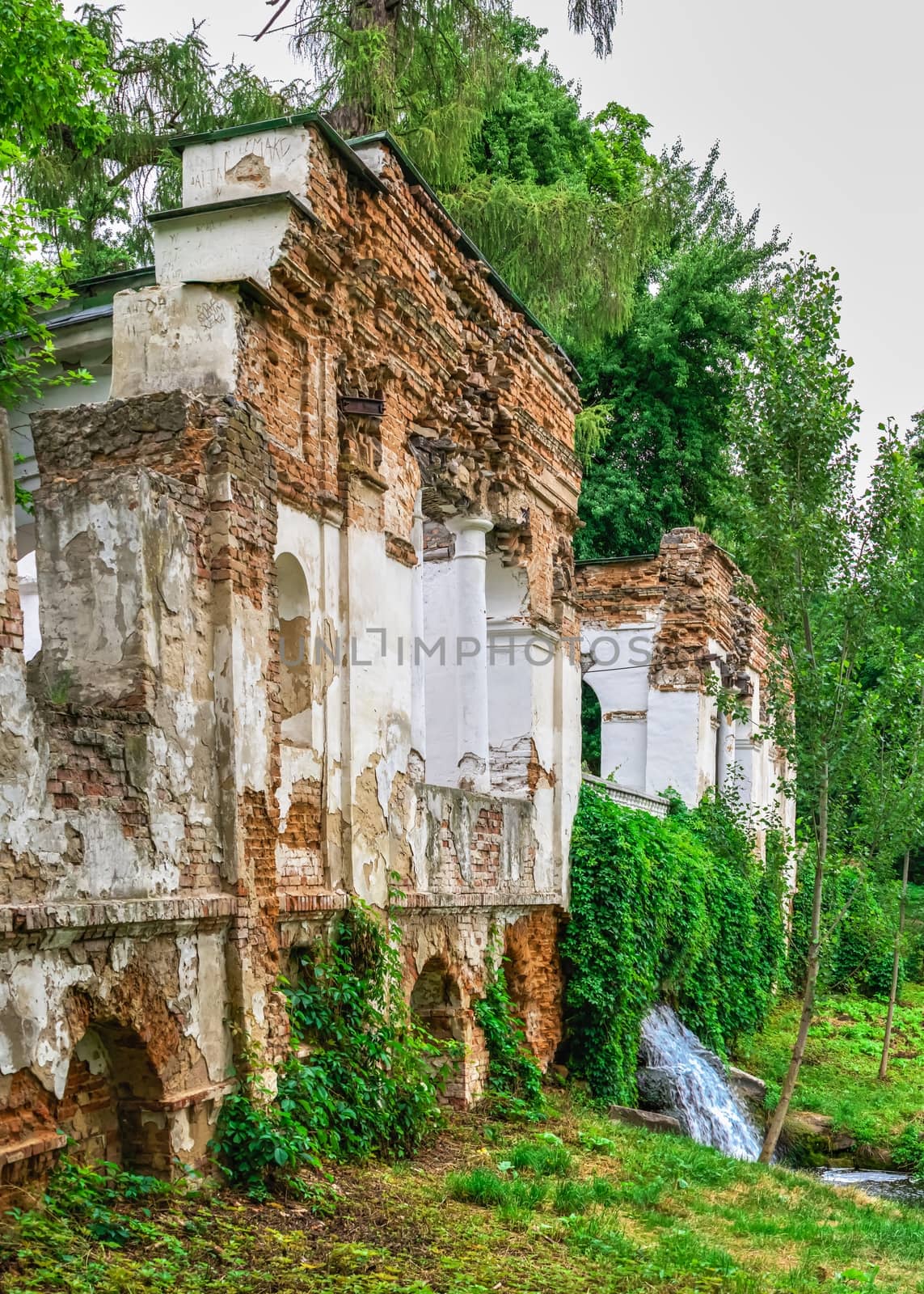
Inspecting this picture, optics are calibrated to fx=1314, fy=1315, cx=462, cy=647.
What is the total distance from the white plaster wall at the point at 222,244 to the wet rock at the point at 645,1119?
765 centimetres

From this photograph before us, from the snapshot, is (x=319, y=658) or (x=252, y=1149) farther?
(x=319, y=658)

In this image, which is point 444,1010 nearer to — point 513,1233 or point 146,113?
point 513,1233

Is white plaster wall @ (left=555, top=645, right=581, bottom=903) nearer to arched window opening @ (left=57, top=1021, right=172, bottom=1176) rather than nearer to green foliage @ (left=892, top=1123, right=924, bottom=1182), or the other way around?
green foliage @ (left=892, top=1123, right=924, bottom=1182)

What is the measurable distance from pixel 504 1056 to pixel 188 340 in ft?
21.4

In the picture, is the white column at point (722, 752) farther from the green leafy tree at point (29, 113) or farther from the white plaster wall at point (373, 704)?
the green leafy tree at point (29, 113)

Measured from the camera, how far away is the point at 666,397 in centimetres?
2597

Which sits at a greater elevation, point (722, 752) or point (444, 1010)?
point (722, 752)

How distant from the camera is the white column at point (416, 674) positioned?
970cm

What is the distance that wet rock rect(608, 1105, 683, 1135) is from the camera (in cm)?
1142

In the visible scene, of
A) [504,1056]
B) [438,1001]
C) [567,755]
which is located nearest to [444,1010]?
[438,1001]

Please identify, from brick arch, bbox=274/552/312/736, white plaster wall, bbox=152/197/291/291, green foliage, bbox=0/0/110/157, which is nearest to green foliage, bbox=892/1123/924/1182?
brick arch, bbox=274/552/312/736

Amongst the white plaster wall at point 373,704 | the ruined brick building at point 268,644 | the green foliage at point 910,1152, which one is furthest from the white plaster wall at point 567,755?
the green foliage at point 910,1152

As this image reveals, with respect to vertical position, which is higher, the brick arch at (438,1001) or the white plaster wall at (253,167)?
the white plaster wall at (253,167)

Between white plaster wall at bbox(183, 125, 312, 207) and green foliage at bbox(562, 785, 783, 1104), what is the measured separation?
7.15 metres
